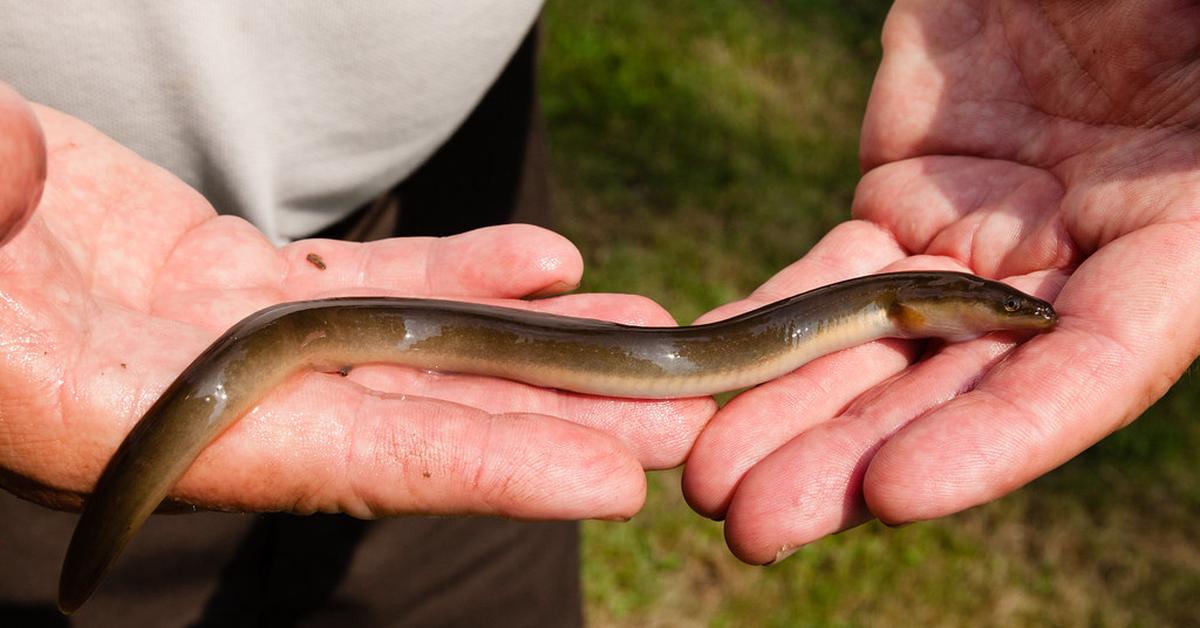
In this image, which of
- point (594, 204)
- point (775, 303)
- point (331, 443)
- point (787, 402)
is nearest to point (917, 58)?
point (775, 303)

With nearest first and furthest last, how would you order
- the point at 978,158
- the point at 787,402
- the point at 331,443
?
1. the point at 331,443
2. the point at 787,402
3. the point at 978,158

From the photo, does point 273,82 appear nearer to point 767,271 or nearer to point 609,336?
point 609,336

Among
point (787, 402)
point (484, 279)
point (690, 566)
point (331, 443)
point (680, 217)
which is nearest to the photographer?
point (331, 443)

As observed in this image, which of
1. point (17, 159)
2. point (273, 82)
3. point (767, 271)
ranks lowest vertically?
point (767, 271)

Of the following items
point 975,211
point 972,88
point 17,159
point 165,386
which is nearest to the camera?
point 17,159

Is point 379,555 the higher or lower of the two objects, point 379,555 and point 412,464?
the lower

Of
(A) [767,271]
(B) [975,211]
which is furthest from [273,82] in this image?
(A) [767,271]

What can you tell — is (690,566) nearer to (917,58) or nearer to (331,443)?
(917,58)
